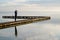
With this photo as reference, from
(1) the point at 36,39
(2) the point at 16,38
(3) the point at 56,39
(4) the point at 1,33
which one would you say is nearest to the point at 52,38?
(3) the point at 56,39

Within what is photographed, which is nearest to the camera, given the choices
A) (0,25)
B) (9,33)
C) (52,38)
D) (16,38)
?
(0,25)

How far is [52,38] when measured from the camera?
80.8 feet

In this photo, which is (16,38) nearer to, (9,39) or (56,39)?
(9,39)

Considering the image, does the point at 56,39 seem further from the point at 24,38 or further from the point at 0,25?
the point at 0,25

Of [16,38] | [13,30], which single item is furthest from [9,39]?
[13,30]

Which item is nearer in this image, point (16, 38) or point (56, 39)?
point (16, 38)

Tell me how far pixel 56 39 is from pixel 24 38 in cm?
355

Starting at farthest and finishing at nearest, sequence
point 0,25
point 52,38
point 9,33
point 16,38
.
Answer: point 9,33 < point 52,38 < point 16,38 < point 0,25

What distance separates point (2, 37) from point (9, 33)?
2.79 meters

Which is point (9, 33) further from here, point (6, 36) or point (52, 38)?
point (52, 38)

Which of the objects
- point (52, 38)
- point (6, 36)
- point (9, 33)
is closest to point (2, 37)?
point (6, 36)

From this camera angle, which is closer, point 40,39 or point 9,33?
point 40,39

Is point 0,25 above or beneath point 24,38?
above

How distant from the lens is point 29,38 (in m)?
23.7
